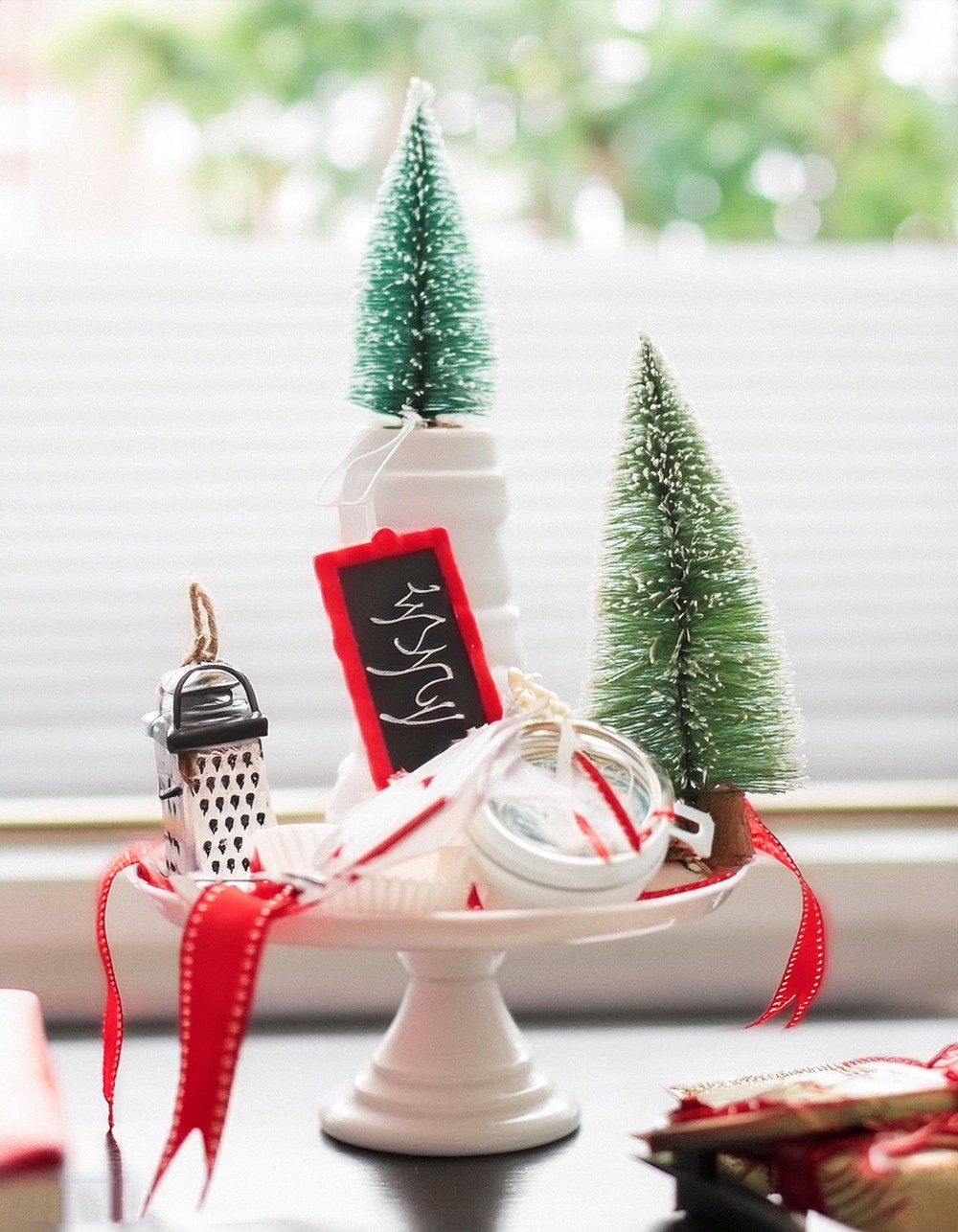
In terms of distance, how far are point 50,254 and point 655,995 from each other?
2.69ft

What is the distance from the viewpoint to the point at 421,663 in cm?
83

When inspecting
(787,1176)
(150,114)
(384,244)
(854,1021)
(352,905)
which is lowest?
(854,1021)

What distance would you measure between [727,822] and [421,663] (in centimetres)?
21

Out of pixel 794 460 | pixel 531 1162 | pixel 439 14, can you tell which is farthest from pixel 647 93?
pixel 531 1162

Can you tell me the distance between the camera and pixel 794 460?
134 cm

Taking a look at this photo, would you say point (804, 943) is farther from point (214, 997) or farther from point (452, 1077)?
point (214, 997)

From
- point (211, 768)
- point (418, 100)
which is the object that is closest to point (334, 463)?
point (418, 100)

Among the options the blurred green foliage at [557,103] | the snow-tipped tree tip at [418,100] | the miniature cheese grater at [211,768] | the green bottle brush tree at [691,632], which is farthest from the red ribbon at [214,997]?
the blurred green foliage at [557,103]

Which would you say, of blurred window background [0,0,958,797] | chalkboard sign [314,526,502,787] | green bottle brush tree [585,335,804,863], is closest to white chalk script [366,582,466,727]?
chalkboard sign [314,526,502,787]

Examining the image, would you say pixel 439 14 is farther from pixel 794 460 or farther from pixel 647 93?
pixel 794 460

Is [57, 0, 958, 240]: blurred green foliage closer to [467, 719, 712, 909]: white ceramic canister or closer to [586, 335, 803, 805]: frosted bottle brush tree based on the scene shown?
[586, 335, 803, 805]: frosted bottle brush tree

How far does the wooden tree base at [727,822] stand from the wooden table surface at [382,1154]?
0.16m

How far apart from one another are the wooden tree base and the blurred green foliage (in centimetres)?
117

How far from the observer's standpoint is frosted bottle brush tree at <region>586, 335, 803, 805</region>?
0.87 meters
